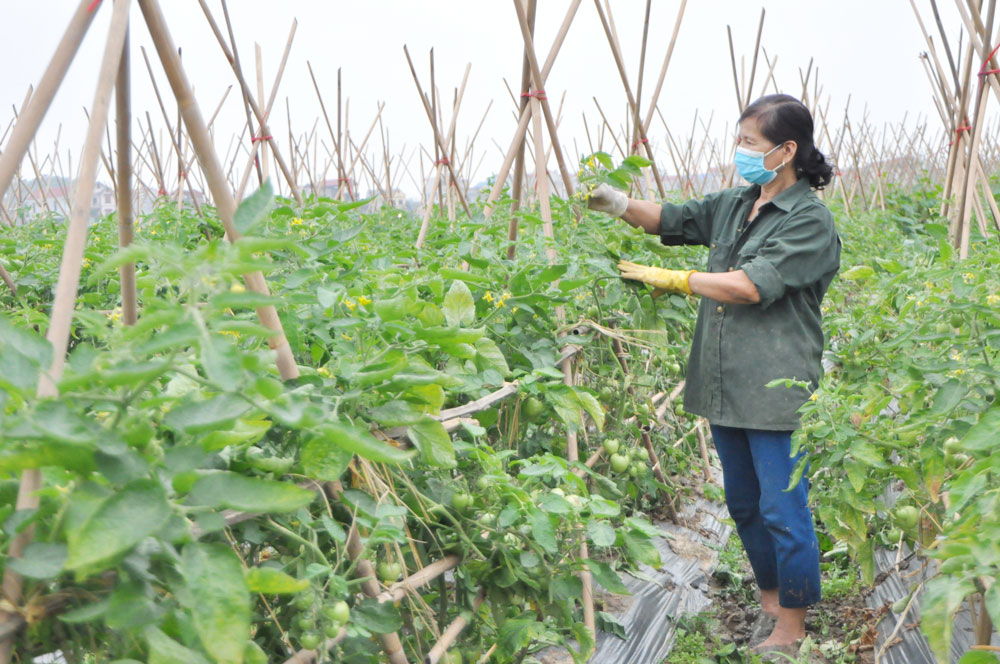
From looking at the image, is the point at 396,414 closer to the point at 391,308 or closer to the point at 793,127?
the point at 391,308

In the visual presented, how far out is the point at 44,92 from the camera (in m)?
0.96

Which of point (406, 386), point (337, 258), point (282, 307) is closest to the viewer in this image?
point (406, 386)

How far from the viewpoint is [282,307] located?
1382mm

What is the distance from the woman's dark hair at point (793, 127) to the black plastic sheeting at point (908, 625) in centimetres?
112

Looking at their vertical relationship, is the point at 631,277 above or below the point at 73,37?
below

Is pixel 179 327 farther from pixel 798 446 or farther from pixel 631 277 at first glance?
pixel 631 277

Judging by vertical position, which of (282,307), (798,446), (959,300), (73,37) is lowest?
(798,446)

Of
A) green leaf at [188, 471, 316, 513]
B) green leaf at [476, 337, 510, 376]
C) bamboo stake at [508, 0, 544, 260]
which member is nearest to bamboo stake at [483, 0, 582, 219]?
bamboo stake at [508, 0, 544, 260]

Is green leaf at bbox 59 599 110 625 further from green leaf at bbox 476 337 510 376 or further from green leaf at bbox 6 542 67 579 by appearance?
green leaf at bbox 476 337 510 376

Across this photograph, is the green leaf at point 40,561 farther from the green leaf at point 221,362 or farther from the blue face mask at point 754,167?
the blue face mask at point 754,167

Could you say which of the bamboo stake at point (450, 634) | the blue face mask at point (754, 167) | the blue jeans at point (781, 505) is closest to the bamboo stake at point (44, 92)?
the bamboo stake at point (450, 634)

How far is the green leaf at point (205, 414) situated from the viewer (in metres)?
0.79

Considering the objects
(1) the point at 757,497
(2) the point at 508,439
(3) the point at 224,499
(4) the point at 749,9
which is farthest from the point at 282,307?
(4) the point at 749,9

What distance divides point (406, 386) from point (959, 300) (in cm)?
116
